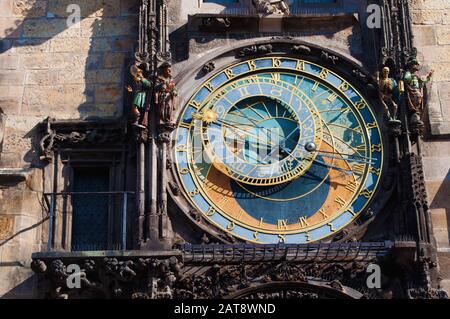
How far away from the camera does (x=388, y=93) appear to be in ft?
48.9

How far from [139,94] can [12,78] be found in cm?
191

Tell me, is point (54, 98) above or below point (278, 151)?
above

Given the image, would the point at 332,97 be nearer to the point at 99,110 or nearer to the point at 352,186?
the point at 352,186

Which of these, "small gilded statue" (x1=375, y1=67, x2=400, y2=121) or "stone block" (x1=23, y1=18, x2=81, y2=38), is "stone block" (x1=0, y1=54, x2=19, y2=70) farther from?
"small gilded statue" (x1=375, y1=67, x2=400, y2=121)

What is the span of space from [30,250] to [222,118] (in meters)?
3.05

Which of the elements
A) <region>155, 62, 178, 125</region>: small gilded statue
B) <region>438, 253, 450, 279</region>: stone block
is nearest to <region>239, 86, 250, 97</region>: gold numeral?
<region>155, 62, 178, 125</region>: small gilded statue

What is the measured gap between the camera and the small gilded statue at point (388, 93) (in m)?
14.8

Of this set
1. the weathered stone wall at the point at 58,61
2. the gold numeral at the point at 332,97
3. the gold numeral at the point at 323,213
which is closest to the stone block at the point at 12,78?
the weathered stone wall at the point at 58,61

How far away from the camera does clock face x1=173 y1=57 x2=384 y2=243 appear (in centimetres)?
1439

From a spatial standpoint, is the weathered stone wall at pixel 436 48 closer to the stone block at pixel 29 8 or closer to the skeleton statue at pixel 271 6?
the skeleton statue at pixel 271 6

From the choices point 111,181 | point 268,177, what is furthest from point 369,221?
point 111,181

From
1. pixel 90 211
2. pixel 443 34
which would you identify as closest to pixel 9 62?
pixel 90 211

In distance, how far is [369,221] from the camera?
14312mm
